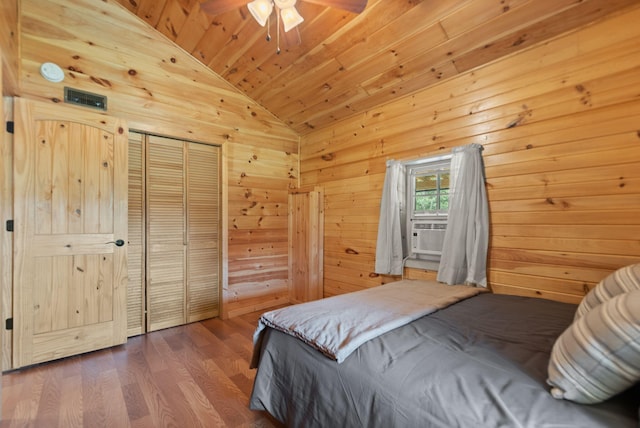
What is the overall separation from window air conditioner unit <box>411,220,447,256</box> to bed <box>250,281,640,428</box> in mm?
934

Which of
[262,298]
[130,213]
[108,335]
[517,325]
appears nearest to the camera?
[517,325]

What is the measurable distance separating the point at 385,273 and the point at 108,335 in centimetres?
262

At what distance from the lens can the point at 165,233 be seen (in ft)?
10.0

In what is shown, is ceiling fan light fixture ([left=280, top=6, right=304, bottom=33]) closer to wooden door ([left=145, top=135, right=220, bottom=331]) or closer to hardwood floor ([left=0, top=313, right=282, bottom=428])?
wooden door ([left=145, top=135, right=220, bottom=331])

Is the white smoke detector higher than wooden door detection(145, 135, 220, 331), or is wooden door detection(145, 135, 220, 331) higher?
the white smoke detector

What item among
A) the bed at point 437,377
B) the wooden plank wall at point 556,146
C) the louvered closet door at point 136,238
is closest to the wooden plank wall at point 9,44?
the louvered closet door at point 136,238

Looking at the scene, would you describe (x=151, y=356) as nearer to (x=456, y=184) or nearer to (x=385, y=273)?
(x=385, y=273)

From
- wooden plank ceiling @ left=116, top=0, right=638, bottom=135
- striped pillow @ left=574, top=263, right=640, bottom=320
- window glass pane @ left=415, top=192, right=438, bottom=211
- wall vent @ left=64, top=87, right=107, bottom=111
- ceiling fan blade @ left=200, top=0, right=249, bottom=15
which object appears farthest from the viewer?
window glass pane @ left=415, top=192, right=438, bottom=211

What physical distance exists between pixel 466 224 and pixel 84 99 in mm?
3480

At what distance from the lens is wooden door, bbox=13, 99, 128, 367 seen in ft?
7.29

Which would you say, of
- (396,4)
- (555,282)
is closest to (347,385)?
(555,282)

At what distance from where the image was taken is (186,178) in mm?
3178

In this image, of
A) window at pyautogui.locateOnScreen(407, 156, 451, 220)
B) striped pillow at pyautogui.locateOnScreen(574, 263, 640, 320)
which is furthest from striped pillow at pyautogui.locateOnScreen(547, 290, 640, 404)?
window at pyautogui.locateOnScreen(407, 156, 451, 220)

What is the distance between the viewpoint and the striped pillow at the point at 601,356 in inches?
29.0
